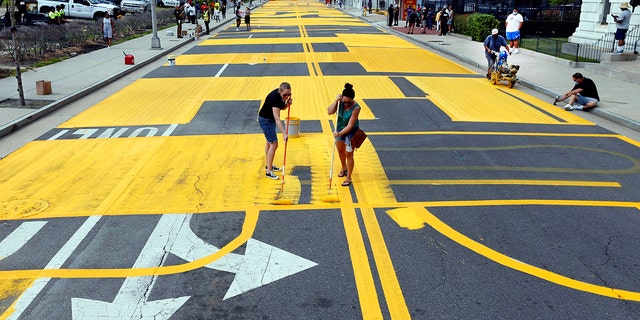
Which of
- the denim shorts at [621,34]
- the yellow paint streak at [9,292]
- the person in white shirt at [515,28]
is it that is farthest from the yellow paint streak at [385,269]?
the person in white shirt at [515,28]

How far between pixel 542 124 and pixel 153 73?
14664 millimetres

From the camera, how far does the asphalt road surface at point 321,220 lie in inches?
224

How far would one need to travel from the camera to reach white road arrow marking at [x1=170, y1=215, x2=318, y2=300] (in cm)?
604

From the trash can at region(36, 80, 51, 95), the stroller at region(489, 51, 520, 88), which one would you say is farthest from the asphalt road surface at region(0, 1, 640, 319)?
the stroller at region(489, 51, 520, 88)

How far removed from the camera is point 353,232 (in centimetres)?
725

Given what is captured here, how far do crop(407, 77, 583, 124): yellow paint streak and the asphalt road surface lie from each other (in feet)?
0.46

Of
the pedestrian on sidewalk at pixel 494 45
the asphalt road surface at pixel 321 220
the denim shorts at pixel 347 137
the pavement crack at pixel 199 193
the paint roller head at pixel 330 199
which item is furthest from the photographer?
the pedestrian on sidewalk at pixel 494 45

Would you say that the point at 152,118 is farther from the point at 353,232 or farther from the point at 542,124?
the point at 542,124

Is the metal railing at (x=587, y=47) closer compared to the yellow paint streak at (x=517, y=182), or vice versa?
the yellow paint streak at (x=517, y=182)

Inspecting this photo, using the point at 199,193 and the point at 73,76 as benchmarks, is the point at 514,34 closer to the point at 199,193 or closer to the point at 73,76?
the point at 73,76

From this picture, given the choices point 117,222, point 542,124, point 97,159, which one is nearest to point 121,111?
point 97,159

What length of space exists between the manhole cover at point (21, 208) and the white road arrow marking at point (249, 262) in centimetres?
249

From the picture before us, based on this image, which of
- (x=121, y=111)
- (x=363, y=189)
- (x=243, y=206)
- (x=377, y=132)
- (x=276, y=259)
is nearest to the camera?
(x=276, y=259)

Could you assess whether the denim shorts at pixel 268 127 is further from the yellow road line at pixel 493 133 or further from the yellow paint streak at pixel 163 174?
the yellow road line at pixel 493 133
